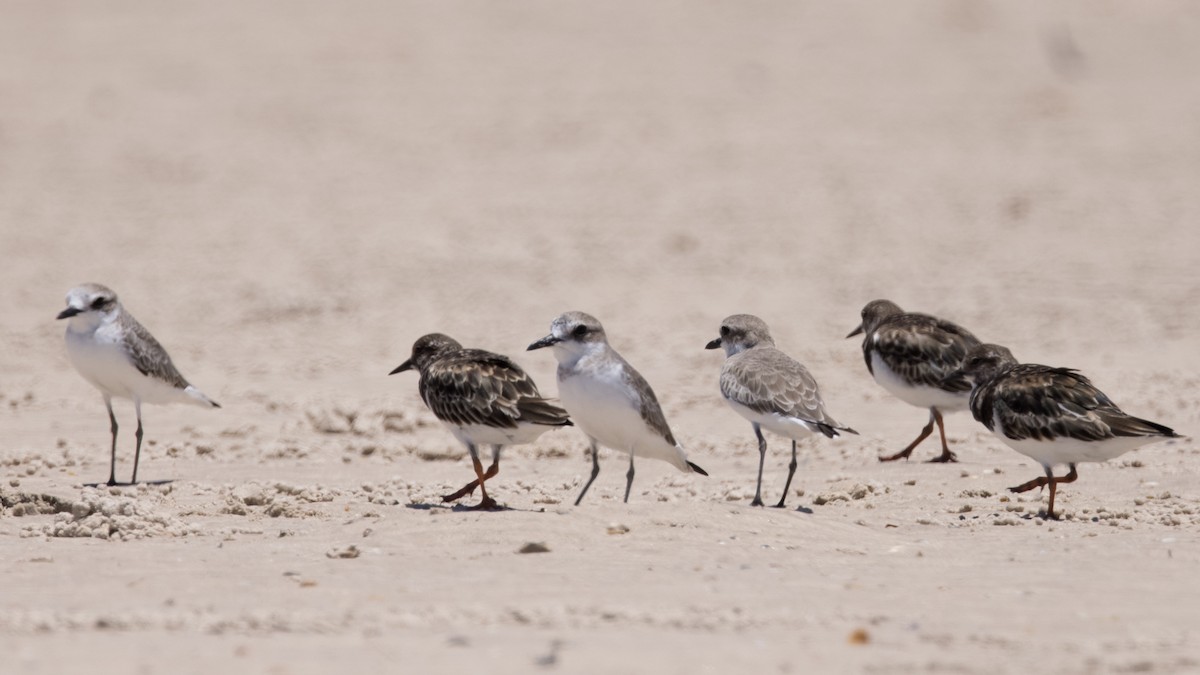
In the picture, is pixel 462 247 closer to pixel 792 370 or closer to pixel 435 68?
pixel 435 68

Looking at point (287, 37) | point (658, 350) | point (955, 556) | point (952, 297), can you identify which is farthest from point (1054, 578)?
point (287, 37)

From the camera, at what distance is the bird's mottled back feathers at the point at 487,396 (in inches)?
382

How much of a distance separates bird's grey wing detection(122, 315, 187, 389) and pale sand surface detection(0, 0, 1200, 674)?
0.70 m

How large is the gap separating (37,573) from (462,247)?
11.9m

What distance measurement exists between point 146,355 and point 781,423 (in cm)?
481

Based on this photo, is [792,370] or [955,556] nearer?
[955,556]

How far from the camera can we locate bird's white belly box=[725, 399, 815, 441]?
9773mm

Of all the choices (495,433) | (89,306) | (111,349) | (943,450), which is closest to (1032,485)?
(943,450)

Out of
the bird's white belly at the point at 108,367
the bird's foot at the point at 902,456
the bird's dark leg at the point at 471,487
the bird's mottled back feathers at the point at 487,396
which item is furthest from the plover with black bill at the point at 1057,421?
the bird's white belly at the point at 108,367

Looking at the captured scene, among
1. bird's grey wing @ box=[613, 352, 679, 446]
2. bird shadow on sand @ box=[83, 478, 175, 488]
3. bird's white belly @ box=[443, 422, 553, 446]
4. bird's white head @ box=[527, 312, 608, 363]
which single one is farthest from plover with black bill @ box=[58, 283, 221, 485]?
bird's grey wing @ box=[613, 352, 679, 446]

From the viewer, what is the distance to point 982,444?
1285cm

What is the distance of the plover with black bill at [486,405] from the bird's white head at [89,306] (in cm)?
287

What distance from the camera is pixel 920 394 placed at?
1211cm

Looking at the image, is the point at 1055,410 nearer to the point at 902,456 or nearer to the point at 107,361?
the point at 902,456
